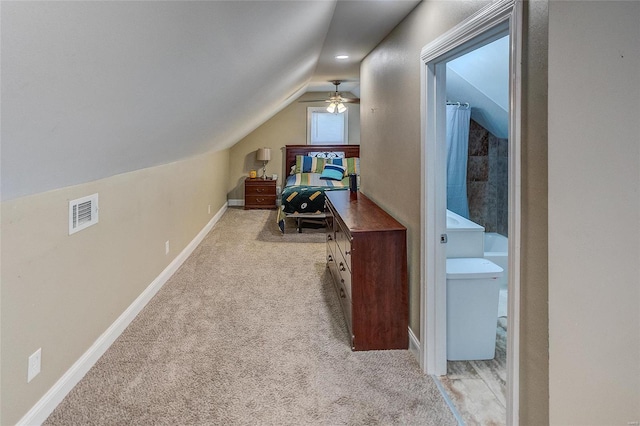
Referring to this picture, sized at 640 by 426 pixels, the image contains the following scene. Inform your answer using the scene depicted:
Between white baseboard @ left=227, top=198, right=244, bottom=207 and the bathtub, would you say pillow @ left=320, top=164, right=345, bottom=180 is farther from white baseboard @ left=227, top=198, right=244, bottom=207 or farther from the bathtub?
the bathtub

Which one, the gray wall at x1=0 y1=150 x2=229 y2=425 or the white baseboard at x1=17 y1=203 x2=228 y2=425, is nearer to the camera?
the gray wall at x1=0 y1=150 x2=229 y2=425

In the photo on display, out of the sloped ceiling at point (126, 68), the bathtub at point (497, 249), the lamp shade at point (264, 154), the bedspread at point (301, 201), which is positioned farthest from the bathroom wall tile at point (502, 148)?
the lamp shade at point (264, 154)

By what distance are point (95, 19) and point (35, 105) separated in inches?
12.2

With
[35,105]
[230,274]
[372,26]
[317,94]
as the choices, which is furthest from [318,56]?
[317,94]

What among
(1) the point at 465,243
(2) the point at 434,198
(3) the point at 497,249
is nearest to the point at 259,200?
(3) the point at 497,249

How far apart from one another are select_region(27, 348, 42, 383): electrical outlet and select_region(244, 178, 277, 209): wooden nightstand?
5820mm

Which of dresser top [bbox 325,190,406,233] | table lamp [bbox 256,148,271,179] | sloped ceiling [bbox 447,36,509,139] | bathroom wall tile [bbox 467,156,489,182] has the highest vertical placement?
sloped ceiling [bbox 447,36,509,139]

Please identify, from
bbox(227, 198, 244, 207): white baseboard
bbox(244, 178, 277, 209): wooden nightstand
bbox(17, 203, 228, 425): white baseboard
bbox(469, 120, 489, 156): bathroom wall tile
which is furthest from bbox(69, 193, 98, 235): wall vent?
bbox(227, 198, 244, 207): white baseboard

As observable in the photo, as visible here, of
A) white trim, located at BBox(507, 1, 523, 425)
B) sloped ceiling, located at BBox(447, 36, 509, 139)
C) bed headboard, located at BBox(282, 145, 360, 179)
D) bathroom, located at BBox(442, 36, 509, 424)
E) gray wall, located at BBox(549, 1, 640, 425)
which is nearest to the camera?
gray wall, located at BBox(549, 1, 640, 425)

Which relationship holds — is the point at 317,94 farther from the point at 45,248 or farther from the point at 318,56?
the point at 45,248

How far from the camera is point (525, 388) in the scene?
134 centimetres

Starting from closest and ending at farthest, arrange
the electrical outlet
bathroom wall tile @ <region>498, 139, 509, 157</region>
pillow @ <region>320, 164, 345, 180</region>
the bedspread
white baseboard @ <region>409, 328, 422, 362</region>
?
the electrical outlet < white baseboard @ <region>409, 328, 422, 362</region> < bathroom wall tile @ <region>498, 139, 509, 157</region> < the bedspread < pillow @ <region>320, 164, 345, 180</region>

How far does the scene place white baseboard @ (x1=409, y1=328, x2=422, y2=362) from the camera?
2352 mm

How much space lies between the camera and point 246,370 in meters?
2.28
